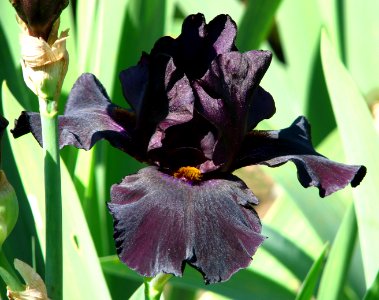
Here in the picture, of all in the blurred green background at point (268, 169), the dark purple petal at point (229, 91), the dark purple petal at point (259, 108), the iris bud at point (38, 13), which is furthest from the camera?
the blurred green background at point (268, 169)

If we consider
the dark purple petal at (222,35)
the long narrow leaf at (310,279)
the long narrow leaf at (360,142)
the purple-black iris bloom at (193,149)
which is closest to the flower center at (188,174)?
the purple-black iris bloom at (193,149)

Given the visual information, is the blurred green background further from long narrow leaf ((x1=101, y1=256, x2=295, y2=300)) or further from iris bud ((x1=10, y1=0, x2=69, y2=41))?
iris bud ((x1=10, y1=0, x2=69, y2=41))

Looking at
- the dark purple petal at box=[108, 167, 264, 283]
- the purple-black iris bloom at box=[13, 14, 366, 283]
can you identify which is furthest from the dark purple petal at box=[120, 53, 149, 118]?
the dark purple petal at box=[108, 167, 264, 283]

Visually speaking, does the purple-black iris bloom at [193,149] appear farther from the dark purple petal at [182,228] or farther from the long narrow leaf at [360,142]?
the long narrow leaf at [360,142]

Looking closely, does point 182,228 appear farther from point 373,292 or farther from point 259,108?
point 373,292

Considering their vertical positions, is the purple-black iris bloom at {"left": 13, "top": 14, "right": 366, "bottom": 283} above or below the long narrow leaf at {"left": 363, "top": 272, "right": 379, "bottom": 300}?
above

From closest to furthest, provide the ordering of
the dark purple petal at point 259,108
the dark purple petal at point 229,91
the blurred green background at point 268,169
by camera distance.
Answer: the dark purple petal at point 229,91
the dark purple petal at point 259,108
the blurred green background at point 268,169

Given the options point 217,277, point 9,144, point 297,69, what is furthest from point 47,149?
point 297,69
